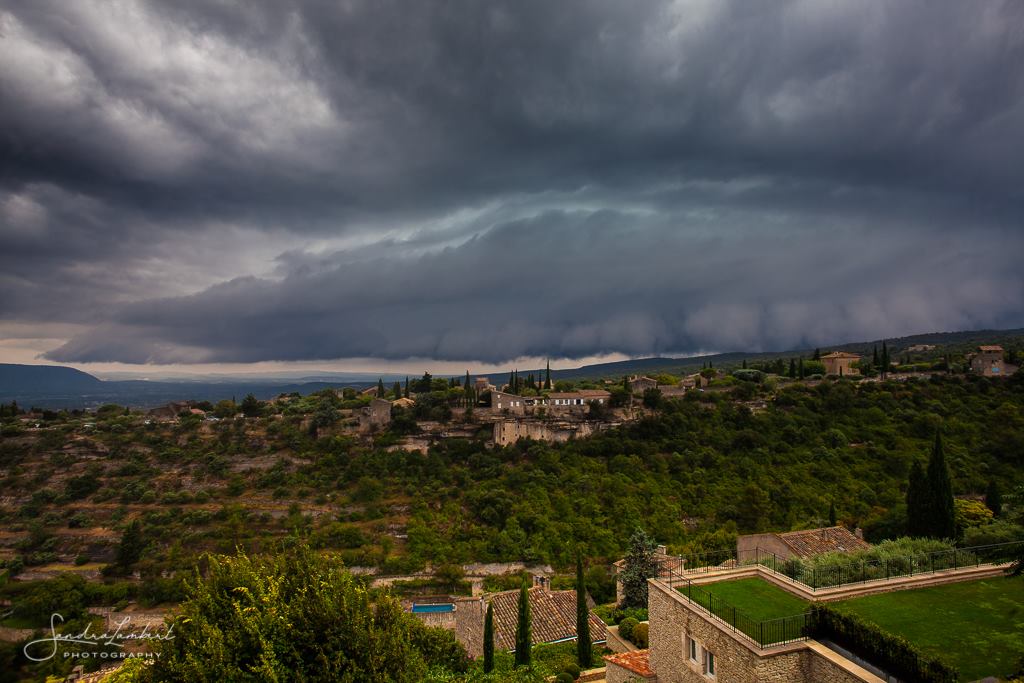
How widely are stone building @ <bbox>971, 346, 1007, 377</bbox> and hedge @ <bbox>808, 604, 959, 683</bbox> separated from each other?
59.0 metres

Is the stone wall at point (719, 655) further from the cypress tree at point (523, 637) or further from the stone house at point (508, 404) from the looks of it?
the stone house at point (508, 404)

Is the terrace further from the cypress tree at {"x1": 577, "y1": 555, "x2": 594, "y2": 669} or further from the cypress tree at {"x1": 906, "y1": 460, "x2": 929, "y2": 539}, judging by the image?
the cypress tree at {"x1": 906, "y1": 460, "x2": 929, "y2": 539}

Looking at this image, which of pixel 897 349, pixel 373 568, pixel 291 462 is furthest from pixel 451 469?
pixel 897 349

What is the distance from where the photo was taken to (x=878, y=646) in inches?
312

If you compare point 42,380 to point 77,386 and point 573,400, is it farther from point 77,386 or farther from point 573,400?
point 573,400

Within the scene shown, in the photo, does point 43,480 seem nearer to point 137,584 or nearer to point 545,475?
point 137,584

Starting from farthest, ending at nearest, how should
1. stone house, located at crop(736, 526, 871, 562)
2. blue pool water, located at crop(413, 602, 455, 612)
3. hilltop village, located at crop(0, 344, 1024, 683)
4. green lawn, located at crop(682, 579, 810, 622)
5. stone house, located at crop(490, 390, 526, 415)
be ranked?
stone house, located at crop(490, 390, 526, 415) < blue pool water, located at crop(413, 602, 455, 612) < stone house, located at crop(736, 526, 871, 562) < hilltop village, located at crop(0, 344, 1024, 683) < green lawn, located at crop(682, 579, 810, 622)

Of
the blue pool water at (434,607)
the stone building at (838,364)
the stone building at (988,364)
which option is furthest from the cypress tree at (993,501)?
the stone building at (838,364)

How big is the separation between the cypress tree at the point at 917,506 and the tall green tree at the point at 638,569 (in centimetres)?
1026

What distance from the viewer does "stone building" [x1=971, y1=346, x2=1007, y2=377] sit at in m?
52.0

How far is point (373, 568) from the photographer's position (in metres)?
29.6

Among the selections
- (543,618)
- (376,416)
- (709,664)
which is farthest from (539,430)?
(709,664)

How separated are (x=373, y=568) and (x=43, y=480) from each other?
34.8 m

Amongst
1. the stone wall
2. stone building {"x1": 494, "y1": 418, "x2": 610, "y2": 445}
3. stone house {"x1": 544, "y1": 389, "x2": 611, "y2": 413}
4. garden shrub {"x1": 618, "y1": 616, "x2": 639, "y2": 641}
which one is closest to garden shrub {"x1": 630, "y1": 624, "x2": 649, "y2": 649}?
garden shrub {"x1": 618, "y1": 616, "x2": 639, "y2": 641}
